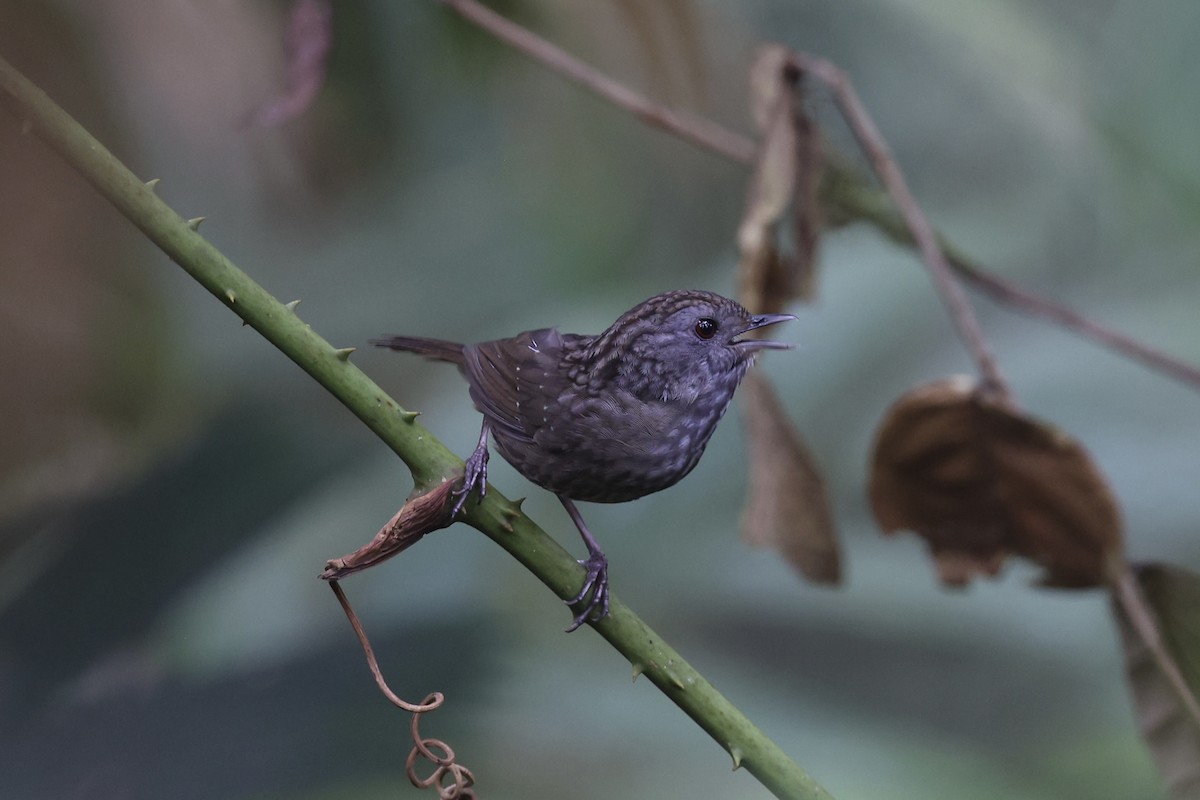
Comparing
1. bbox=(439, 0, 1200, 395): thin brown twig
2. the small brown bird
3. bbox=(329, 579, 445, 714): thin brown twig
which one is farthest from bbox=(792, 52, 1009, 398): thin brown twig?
bbox=(329, 579, 445, 714): thin brown twig

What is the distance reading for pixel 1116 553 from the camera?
1232 mm

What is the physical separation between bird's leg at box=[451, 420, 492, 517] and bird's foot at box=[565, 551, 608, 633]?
10cm

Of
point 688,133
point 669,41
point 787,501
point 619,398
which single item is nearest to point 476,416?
point 688,133

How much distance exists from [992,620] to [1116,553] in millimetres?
904

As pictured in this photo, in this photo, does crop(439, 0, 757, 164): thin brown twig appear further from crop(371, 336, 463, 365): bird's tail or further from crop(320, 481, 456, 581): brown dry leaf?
crop(320, 481, 456, 581): brown dry leaf

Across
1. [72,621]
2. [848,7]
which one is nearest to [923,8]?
[848,7]

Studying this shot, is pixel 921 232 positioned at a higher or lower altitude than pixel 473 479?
higher

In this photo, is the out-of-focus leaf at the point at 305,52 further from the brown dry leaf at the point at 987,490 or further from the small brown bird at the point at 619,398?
the brown dry leaf at the point at 987,490

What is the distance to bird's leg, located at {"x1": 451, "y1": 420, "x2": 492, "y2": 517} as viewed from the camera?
686 mm

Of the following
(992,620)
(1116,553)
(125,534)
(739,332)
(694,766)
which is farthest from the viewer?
(992,620)

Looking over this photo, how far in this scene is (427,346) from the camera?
35.7 inches

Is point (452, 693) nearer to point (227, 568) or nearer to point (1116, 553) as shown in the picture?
point (227, 568)

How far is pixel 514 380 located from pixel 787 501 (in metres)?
0.46

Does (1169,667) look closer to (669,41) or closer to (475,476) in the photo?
(475,476)
